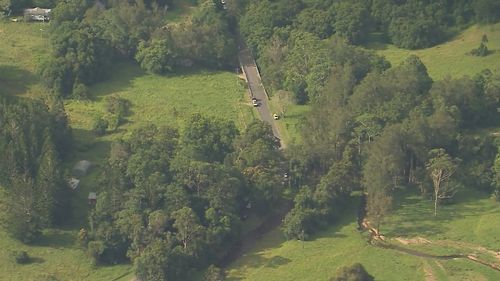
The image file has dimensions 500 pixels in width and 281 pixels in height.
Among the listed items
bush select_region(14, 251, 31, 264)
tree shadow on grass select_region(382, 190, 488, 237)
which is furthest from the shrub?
bush select_region(14, 251, 31, 264)

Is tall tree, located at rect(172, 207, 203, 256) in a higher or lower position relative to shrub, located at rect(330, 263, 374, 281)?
higher

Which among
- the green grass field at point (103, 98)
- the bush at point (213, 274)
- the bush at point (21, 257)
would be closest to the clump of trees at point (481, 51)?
the green grass field at point (103, 98)

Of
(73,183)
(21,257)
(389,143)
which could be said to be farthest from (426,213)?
(21,257)

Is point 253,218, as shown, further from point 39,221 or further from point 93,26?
point 93,26

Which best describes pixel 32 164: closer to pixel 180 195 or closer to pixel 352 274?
pixel 180 195

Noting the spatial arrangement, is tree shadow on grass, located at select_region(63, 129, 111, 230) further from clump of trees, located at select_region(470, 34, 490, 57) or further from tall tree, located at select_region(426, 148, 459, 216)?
clump of trees, located at select_region(470, 34, 490, 57)

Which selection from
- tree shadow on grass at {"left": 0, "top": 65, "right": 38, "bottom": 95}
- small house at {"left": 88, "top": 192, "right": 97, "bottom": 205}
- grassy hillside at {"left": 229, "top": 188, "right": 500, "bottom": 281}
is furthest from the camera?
tree shadow on grass at {"left": 0, "top": 65, "right": 38, "bottom": 95}

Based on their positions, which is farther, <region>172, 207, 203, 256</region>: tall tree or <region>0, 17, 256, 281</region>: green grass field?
<region>0, 17, 256, 281</region>: green grass field

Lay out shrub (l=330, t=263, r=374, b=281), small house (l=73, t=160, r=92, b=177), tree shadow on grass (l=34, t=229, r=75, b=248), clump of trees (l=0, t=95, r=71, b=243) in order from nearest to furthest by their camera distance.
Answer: shrub (l=330, t=263, r=374, b=281) → clump of trees (l=0, t=95, r=71, b=243) → tree shadow on grass (l=34, t=229, r=75, b=248) → small house (l=73, t=160, r=92, b=177)

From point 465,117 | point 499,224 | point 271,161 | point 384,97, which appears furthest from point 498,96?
point 271,161
